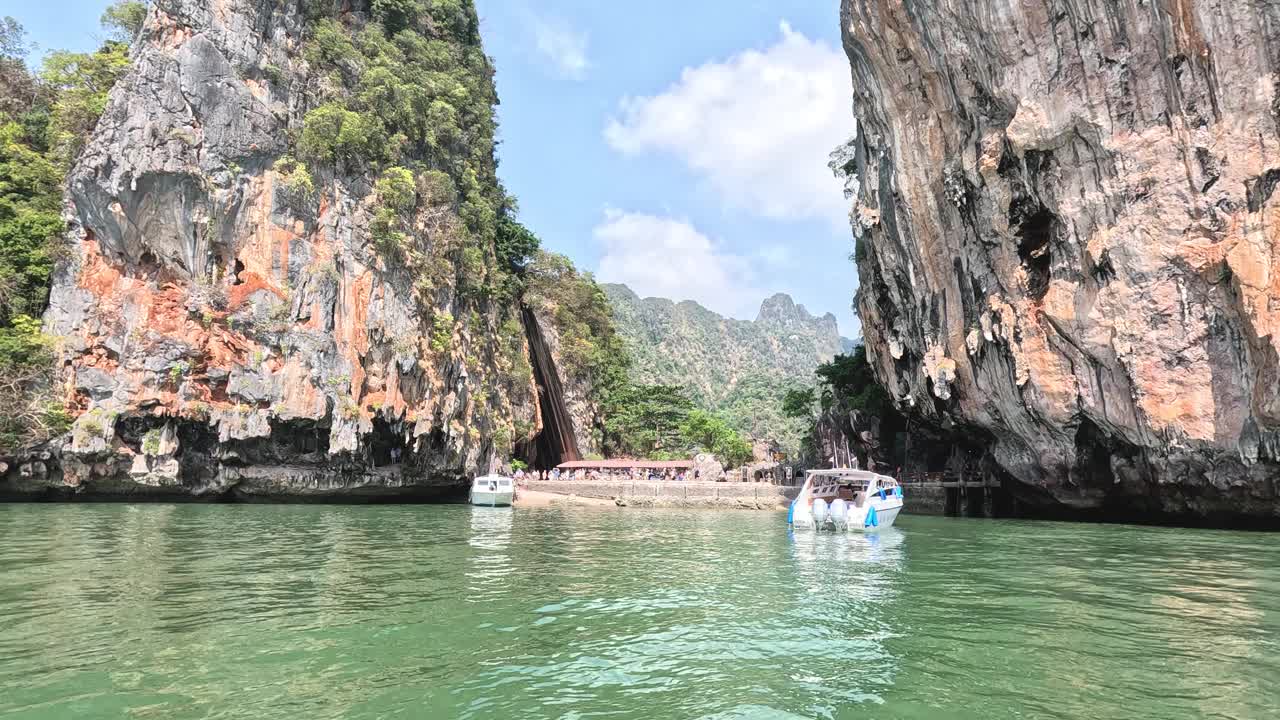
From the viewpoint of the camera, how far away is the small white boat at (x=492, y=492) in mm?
31828

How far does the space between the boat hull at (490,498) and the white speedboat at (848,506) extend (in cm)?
1466

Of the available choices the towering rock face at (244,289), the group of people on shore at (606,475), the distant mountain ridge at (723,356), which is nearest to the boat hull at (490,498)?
the towering rock face at (244,289)

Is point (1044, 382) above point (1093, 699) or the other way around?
above

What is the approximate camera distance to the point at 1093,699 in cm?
614

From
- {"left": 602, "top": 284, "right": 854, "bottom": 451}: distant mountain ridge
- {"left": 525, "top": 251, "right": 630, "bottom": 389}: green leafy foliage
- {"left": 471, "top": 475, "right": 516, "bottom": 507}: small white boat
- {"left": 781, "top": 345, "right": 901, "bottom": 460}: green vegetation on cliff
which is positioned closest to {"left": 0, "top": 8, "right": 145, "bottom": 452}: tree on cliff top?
{"left": 471, "top": 475, "right": 516, "bottom": 507}: small white boat

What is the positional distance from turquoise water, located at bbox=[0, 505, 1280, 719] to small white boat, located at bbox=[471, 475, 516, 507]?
15.5 metres

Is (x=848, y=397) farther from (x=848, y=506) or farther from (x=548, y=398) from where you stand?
(x=548, y=398)

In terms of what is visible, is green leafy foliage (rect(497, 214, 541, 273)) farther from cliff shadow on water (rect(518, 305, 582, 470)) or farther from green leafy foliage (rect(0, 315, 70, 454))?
green leafy foliage (rect(0, 315, 70, 454))

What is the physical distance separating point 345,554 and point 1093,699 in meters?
13.5

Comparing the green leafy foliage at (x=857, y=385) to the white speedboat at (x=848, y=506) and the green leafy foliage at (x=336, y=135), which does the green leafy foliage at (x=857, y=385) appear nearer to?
the white speedboat at (x=848, y=506)

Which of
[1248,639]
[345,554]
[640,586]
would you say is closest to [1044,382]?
[1248,639]

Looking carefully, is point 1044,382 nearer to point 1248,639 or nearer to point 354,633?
point 1248,639

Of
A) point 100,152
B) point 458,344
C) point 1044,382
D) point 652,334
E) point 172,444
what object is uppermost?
point 652,334

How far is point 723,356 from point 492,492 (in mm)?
109011
